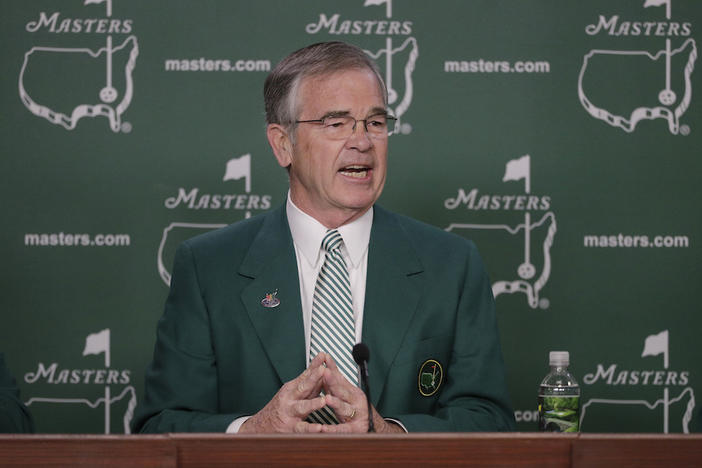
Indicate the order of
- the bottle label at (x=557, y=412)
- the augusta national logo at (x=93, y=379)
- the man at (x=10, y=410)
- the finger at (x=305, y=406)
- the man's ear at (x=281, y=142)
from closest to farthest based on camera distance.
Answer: the finger at (x=305, y=406) → the man at (x=10, y=410) → the bottle label at (x=557, y=412) → the man's ear at (x=281, y=142) → the augusta national logo at (x=93, y=379)

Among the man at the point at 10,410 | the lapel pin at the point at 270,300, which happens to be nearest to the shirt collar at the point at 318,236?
the lapel pin at the point at 270,300

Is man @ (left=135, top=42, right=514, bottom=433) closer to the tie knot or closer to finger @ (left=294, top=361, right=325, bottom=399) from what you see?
the tie knot

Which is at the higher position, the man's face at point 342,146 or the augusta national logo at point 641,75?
the augusta national logo at point 641,75

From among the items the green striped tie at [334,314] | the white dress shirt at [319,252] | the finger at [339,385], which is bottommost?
the finger at [339,385]

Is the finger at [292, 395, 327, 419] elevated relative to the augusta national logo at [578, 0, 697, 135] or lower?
lower

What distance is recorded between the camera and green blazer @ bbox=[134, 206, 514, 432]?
6.79 ft

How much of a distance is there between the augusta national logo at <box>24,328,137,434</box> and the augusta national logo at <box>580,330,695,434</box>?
1563 millimetres

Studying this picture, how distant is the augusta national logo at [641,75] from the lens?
9.92 feet

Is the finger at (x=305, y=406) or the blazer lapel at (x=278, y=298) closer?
the finger at (x=305, y=406)

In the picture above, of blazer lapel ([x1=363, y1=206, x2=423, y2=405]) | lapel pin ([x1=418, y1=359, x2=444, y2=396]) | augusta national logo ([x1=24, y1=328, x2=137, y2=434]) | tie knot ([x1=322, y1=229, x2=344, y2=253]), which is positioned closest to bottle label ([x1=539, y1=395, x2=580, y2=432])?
lapel pin ([x1=418, y1=359, x2=444, y2=396])

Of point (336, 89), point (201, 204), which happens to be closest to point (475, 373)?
point (336, 89)

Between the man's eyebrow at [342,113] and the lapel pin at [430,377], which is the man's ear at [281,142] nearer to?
the man's eyebrow at [342,113]

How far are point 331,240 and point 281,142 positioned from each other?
295 mm
